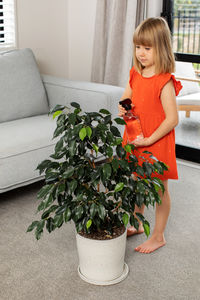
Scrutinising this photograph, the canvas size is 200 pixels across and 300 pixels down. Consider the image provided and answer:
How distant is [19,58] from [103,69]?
792mm

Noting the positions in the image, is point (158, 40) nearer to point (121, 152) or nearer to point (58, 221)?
point (121, 152)

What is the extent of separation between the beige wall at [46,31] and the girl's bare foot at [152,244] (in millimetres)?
2100

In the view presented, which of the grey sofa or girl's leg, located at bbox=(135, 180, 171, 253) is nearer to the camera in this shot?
girl's leg, located at bbox=(135, 180, 171, 253)

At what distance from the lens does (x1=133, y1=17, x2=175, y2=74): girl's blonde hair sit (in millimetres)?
1882

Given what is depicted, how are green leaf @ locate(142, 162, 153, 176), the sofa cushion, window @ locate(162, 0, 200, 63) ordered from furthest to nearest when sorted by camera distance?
the sofa cushion, window @ locate(162, 0, 200, 63), green leaf @ locate(142, 162, 153, 176)

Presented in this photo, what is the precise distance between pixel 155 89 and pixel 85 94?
109 centimetres

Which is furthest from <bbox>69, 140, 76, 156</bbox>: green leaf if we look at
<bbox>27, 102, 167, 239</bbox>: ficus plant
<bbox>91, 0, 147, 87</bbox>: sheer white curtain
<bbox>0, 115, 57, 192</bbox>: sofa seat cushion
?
<bbox>91, 0, 147, 87</bbox>: sheer white curtain

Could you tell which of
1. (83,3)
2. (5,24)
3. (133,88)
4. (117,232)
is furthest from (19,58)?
(117,232)

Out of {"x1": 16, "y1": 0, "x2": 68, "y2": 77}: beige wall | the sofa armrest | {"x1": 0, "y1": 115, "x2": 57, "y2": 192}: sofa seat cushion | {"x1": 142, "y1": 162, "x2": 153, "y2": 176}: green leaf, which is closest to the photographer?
{"x1": 142, "y1": 162, "x2": 153, "y2": 176}: green leaf

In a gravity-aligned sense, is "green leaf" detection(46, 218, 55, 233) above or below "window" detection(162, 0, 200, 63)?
below

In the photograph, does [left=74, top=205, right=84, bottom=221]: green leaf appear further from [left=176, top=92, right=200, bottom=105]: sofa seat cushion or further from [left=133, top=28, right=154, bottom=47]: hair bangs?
[left=176, top=92, right=200, bottom=105]: sofa seat cushion

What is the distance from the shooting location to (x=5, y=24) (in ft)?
11.2

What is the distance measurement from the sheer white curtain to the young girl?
1.39 meters

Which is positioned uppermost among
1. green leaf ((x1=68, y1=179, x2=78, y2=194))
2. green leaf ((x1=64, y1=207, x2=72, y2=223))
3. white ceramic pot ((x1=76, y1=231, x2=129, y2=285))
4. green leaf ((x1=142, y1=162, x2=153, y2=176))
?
green leaf ((x1=142, y1=162, x2=153, y2=176))
